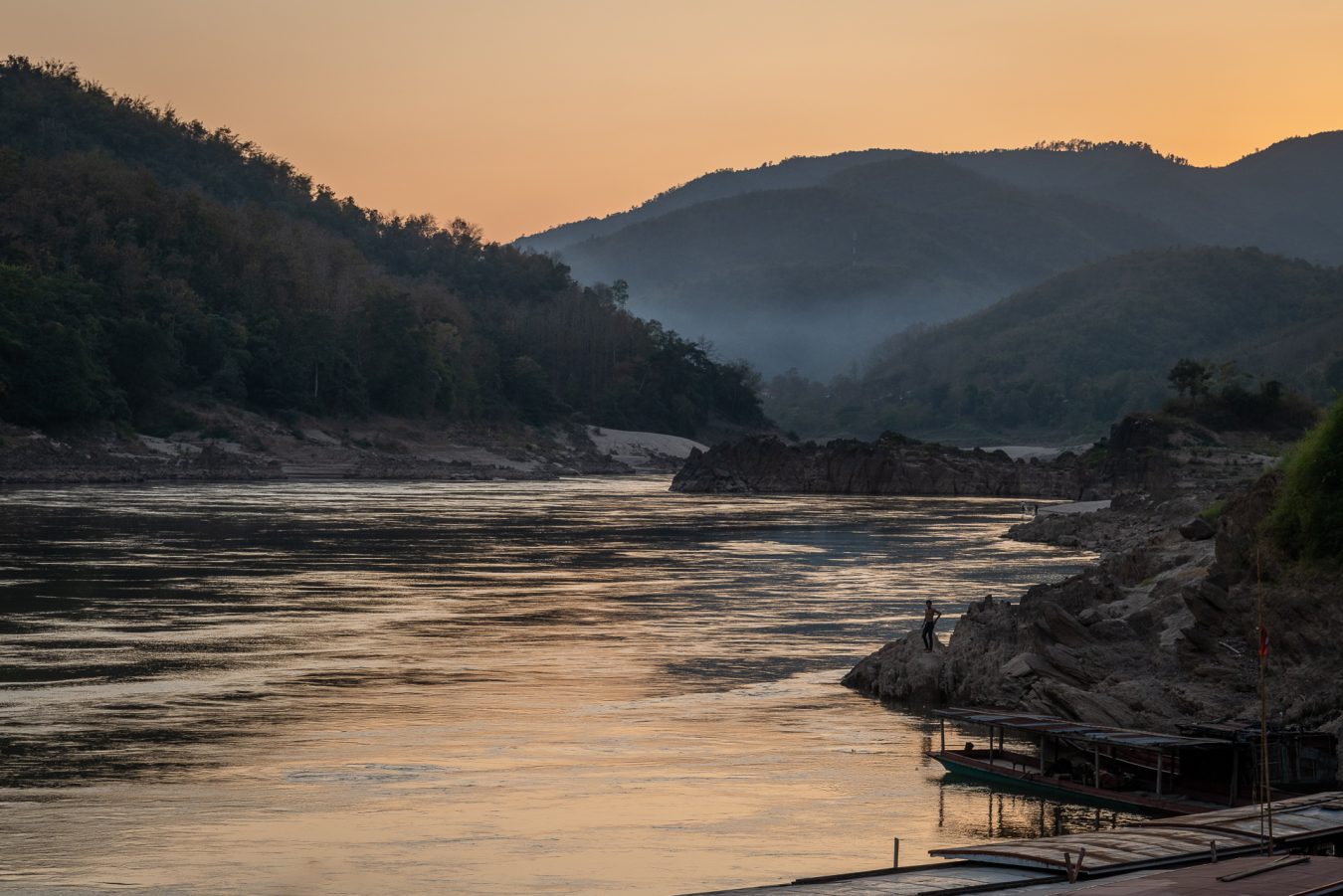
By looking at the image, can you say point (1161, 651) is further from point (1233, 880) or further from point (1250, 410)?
point (1250, 410)

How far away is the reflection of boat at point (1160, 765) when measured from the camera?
86.5 feet

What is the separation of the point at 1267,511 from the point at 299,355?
154 meters

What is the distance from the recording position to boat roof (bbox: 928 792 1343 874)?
64.6 feet

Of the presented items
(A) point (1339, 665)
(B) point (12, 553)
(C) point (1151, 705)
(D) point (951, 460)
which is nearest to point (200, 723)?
(C) point (1151, 705)

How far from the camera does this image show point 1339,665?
3097 cm

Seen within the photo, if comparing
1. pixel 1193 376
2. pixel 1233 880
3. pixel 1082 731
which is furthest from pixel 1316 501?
pixel 1193 376

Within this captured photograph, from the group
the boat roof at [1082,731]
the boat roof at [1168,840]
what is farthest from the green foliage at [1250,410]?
the boat roof at [1168,840]

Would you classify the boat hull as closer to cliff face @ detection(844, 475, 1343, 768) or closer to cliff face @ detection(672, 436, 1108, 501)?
cliff face @ detection(844, 475, 1343, 768)

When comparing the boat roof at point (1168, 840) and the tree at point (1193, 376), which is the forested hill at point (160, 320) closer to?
the tree at point (1193, 376)

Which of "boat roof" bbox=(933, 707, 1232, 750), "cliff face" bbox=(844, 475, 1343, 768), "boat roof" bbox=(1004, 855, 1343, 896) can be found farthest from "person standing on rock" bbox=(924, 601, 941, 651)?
"boat roof" bbox=(1004, 855, 1343, 896)

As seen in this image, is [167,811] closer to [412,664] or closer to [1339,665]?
[412,664]

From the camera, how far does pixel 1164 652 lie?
3506 centimetres

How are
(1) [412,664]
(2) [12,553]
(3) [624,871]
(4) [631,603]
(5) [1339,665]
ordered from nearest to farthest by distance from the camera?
(3) [624,871] → (5) [1339,665] → (1) [412,664] → (4) [631,603] → (2) [12,553]

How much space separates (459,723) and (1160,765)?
1342cm
